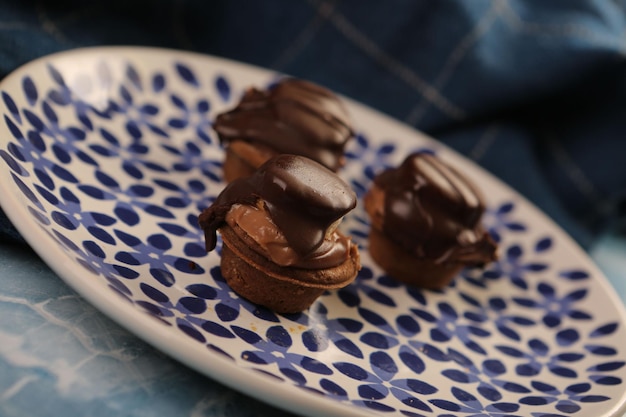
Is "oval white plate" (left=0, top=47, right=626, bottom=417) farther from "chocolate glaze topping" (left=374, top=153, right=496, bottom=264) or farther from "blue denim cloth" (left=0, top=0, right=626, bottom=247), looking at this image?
"blue denim cloth" (left=0, top=0, right=626, bottom=247)

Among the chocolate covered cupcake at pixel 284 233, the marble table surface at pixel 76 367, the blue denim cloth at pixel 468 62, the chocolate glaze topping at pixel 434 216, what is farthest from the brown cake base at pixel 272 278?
the blue denim cloth at pixel 468 62

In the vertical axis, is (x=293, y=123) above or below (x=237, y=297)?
above

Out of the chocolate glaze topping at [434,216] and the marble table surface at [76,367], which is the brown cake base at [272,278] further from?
the chocolate glaze topping at [434,216]

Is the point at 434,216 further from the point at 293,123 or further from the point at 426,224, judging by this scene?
the point at 293,123

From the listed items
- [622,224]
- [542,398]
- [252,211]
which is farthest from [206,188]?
[622,224]

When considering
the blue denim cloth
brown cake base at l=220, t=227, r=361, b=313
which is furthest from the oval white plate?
the blue denim cloth

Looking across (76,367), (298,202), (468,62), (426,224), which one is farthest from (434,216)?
Result: (468,62)

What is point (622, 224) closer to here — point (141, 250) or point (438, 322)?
point (438, 322)
